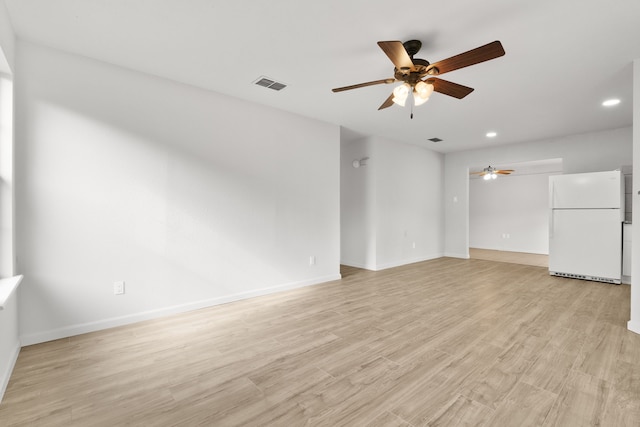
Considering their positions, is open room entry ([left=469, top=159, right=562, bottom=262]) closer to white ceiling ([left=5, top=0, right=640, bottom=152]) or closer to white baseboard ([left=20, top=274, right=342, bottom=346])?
white ceiling ([left=5, top=0, right=640, bottom=152])

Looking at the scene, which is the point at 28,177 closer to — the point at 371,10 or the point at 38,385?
the point at 38,385

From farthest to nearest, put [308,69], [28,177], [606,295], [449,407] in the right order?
1. [606,295]
2. [308,69]
3. [28,177]
4. [449,407]

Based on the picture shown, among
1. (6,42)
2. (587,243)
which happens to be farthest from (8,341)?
(587,243)

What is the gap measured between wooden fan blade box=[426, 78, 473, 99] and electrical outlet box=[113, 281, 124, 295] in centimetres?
349

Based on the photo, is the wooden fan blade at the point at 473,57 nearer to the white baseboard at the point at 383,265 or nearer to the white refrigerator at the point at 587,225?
the white baseboard at the point at 383,265

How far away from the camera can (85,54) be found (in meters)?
2.68

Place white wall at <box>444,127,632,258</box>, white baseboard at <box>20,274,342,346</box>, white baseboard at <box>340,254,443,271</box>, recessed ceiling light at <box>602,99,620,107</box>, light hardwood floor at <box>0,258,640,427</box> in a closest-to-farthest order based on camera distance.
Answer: light hardwood floor at <box>0,258,640,427</box>, white baseboard at <box>20,274,342,346</box>, recessed ceiling light at <box>602,99,620,107</box>, white wall at <box>444,127,632,258</box>, white baseboard at <box>340,254,443,271</box>

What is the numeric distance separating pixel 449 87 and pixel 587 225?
413cm

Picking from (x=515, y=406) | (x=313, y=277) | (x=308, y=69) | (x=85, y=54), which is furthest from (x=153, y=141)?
(x=515, y=406)

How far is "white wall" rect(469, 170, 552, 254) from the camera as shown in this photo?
7.88 metres

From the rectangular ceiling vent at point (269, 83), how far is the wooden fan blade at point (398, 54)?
1456 mm

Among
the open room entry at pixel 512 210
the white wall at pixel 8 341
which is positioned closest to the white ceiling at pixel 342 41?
the white wall at pixel 8 341

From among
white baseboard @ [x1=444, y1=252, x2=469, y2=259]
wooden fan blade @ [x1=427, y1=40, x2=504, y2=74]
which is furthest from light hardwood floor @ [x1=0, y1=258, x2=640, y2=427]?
white baseboard @ [x1=444, y1=252, x2=469, y2=259]

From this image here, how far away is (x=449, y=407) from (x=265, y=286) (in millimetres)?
2712
